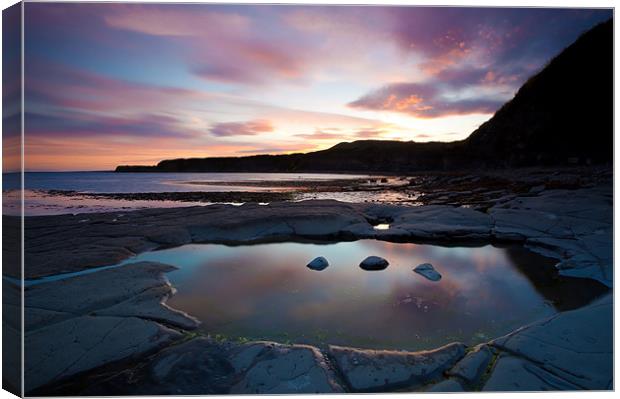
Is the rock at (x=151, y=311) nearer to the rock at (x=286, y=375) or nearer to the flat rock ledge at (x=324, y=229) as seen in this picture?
the rock at (x=286, y=375)

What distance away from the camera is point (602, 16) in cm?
314

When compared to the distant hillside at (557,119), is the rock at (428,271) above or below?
below

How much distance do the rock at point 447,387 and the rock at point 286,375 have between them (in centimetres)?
65

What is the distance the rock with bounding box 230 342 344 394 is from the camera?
2.40m

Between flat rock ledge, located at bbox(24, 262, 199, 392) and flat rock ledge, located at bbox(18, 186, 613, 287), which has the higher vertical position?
flat rock ledge, located at bbox(18, 186, 613, 287)

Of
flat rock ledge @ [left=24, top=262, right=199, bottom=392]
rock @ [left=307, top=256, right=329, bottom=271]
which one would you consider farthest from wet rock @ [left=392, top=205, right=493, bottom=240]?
flat rock ledge @ [left=24, top=262, right=199, bottom=392]

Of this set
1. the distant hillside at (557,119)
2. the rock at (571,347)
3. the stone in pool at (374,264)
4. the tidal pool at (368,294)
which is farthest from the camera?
the distant hillside at (557,119)

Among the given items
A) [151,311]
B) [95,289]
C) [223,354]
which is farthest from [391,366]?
[95,289]

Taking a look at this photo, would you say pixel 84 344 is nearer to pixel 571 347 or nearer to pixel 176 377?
pixel 176 377

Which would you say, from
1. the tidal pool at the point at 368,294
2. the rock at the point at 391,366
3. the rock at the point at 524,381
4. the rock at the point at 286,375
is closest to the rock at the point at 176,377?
the rock at the point at 286,375

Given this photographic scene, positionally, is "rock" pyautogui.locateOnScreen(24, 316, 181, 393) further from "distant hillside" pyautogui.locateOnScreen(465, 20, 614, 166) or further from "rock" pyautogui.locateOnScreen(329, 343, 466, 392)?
"distant hillside" pyautogui.locateOnScreen(465, 20, 614, 166)

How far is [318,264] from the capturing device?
525 cm

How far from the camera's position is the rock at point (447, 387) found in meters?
2.36

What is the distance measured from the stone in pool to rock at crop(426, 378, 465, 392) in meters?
2.77
